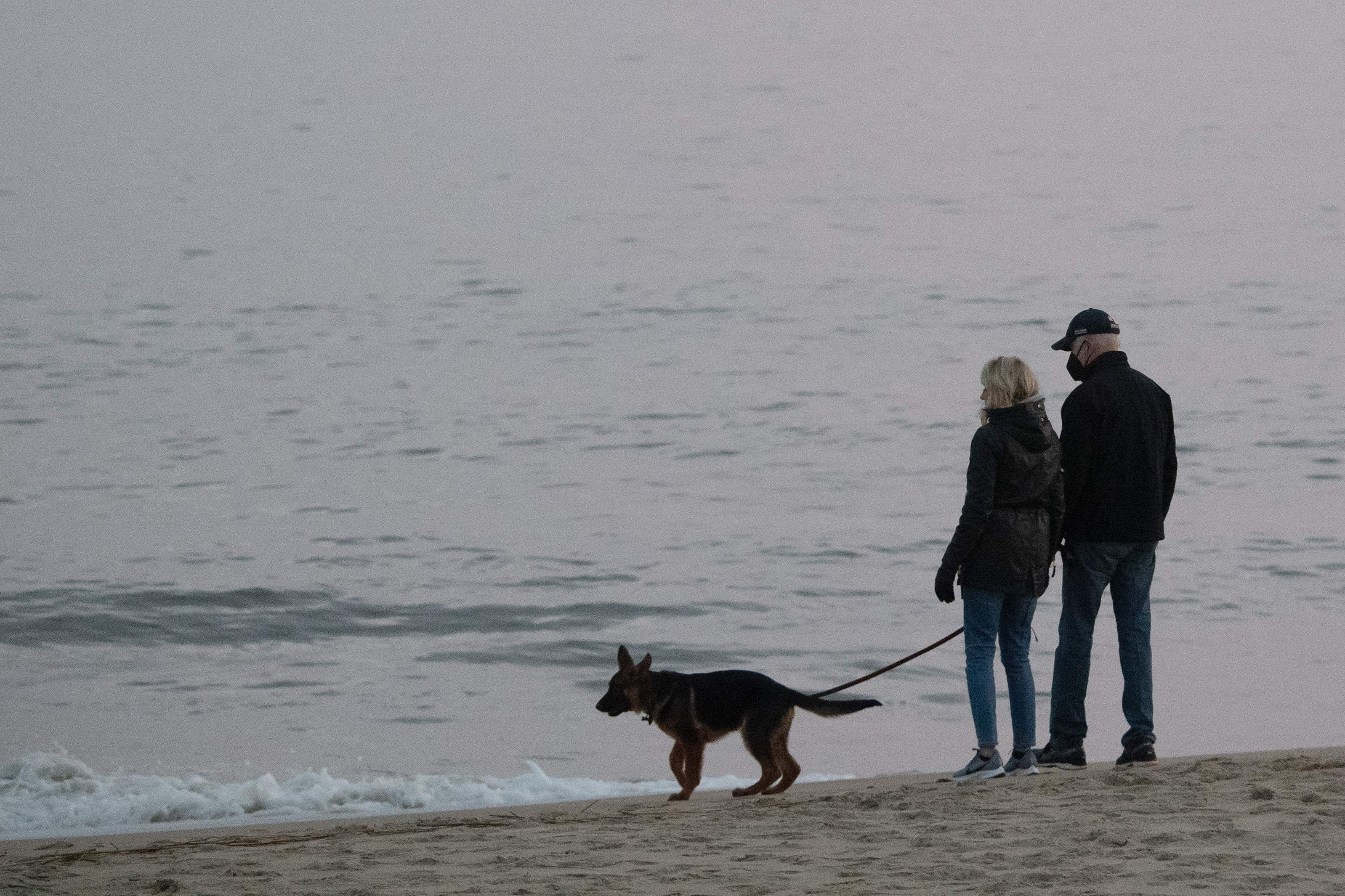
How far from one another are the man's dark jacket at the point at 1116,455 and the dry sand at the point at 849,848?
918mm

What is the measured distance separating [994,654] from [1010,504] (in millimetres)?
583

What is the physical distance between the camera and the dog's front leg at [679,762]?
643cm

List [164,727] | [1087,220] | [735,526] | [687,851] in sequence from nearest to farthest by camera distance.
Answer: [687,851] → [164,727] → [735,526] → [1087,220]

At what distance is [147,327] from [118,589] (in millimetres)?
15717

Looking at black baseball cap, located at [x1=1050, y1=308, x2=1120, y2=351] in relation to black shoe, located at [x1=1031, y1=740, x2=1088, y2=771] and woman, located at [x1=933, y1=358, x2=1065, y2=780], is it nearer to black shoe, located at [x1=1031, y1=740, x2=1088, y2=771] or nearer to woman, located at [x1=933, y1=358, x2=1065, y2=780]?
woman, located at [x1=933, y1=358, x2=1065, y2=780]

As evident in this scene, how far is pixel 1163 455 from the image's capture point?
596 cm

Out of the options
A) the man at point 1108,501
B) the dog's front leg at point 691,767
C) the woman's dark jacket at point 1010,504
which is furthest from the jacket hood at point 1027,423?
the dog's front leg at point 691,767

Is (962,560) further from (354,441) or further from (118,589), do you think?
(354,441)

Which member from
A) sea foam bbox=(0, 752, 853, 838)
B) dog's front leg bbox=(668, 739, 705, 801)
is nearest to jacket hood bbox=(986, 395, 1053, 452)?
dog's front leg bbox=(668, 739, 705, 801)

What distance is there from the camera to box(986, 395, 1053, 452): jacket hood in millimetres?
5742

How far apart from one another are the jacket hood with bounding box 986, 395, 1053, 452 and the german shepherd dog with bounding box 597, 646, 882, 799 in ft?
3.87

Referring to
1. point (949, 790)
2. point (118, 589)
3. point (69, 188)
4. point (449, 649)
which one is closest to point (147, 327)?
point (69, 188)

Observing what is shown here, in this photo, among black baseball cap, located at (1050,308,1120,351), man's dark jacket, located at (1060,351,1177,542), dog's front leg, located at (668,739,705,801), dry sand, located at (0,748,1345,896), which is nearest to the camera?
dry sand, located at (0,748,1345,896)

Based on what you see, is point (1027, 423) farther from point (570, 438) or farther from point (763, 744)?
point (570, 438)
